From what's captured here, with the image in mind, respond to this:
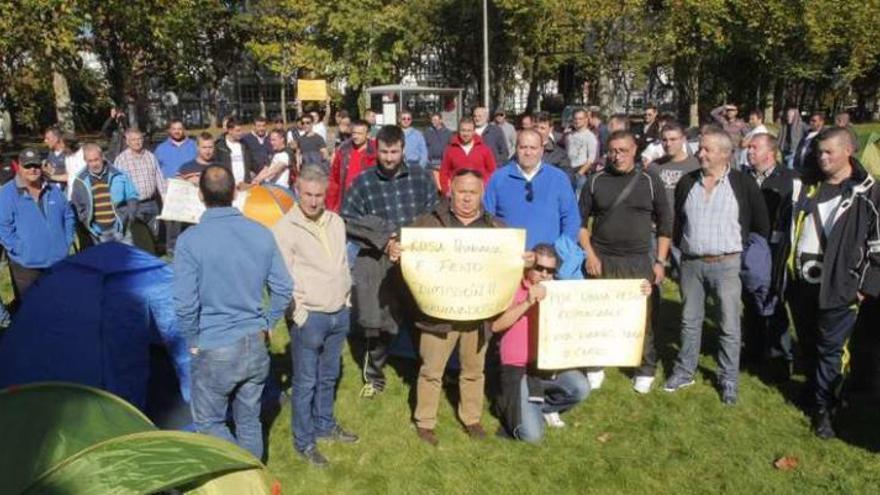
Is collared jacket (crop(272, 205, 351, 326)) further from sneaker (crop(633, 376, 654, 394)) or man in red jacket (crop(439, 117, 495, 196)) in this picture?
man in red jacket (crop(439, 117, 495, 196))

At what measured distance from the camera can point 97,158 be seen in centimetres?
809

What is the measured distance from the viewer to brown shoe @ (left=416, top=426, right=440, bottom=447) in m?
5.00

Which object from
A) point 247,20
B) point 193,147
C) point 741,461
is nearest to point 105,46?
point 247,20

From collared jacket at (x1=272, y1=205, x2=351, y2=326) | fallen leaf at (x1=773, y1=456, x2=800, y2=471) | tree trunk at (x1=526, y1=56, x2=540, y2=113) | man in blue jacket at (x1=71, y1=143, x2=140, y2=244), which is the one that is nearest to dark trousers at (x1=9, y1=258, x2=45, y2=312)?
man in blue jacket at (x1=71, y1=143, x2=140, y2=244)

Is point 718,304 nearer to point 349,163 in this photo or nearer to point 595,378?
point 595,378

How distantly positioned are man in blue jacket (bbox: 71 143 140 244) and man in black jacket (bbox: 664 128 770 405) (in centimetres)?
594

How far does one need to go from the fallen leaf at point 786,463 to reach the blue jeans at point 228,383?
3.27 meters

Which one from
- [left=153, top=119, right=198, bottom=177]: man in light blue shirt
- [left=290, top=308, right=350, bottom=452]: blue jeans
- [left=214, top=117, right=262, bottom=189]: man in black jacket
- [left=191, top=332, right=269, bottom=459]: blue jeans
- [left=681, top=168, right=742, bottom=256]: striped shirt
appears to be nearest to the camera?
[left=191, top=332, right=269, bottom=459]: blue jeans

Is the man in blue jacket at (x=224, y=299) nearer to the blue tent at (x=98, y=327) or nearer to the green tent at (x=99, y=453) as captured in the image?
the green tent at (x=99, y=453)

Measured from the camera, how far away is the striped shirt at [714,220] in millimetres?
5207

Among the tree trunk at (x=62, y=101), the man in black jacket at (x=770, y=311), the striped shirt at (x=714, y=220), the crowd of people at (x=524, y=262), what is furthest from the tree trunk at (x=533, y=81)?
the striped shirt at (x=714, y=220)

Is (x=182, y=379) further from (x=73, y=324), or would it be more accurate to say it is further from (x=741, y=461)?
(x=741, y=461)

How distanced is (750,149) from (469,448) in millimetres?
3524

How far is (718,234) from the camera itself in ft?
17.1
